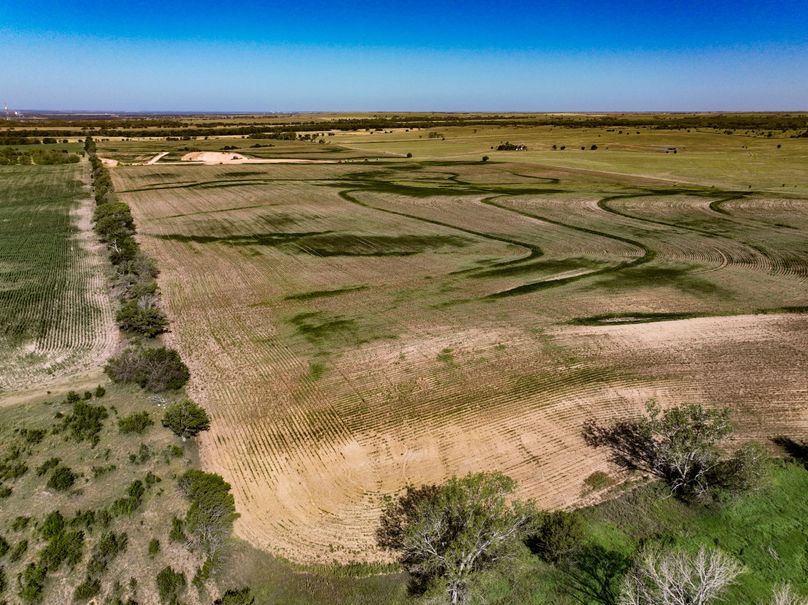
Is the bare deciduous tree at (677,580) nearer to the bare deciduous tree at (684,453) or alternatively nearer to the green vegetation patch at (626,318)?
the bare deciduous tree at (684,453)

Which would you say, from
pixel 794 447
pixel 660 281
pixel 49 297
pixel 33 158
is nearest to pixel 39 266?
pixel 49 297

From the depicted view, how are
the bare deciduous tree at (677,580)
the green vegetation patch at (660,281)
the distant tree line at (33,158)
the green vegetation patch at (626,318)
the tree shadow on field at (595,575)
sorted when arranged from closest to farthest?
the bare deciduous tree at (677,580)
the tree shadow on field at (595,575)
the green vegetation patch at (626,318)
the green vegetation patch at (660,281)
the distant tree line at (33,158)

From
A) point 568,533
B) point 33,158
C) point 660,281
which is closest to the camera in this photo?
point 568,533

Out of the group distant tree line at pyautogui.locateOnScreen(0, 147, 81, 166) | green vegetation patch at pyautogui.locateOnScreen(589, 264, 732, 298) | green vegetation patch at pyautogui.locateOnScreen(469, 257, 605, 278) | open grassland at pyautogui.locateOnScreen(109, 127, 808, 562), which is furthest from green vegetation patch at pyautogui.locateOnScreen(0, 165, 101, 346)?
green vegetation patch at pyautogui.locateOnScreen(589, 264, 732, 298)

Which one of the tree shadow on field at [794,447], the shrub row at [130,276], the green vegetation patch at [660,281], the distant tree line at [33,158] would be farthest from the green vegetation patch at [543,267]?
the distant tree line at [33,158]

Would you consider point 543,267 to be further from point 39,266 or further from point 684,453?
point 39,266

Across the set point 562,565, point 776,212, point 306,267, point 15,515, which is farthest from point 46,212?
point 776,212

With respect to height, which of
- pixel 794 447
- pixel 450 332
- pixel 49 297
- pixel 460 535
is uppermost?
pixel 460 535
